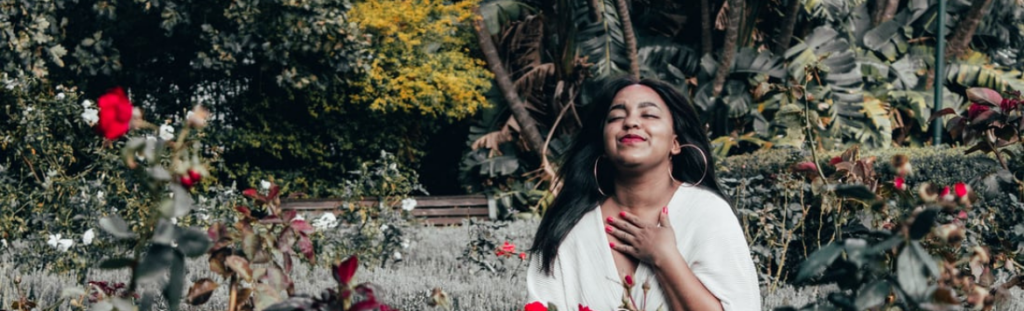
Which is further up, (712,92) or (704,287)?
(712,92)

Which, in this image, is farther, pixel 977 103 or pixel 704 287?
pixel 977 103

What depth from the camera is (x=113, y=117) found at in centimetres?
118

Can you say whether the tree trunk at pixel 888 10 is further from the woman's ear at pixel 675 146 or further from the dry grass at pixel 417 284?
the woman's ear at pixel 675 146

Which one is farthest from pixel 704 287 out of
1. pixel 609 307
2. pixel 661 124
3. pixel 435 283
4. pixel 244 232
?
pixel 435 283

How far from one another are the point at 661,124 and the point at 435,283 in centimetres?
291

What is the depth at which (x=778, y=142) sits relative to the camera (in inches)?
382

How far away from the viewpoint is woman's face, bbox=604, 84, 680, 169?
2.26 m

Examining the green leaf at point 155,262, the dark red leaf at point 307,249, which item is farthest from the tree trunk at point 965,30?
the green leaf at point 155,262

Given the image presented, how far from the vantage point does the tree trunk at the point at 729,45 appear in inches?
380

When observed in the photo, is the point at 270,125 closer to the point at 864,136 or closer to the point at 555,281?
the point at 864,136

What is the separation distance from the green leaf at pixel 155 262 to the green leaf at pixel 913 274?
32.7 inches

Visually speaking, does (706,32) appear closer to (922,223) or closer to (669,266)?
(669,266)

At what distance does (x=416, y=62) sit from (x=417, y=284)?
692 cm

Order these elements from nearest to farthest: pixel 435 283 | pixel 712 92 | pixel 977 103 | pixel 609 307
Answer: pixel 609 307, pixel 977 103, pixel 435 283, pixel 712 92
